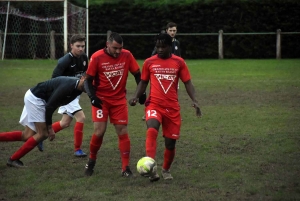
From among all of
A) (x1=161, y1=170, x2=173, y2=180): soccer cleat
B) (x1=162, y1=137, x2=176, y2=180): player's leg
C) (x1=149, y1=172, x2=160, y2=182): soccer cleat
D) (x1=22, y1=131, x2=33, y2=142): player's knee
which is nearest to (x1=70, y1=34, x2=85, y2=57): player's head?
(x1=22, y1=131, x2=33, y2=142): player's knee

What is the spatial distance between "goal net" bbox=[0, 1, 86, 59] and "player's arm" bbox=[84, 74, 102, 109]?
75.3ft

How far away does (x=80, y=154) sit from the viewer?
31.8 ft

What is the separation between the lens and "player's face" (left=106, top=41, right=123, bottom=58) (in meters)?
8.21

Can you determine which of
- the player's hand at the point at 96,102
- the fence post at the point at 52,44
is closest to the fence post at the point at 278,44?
the fence post at the point at 52,44

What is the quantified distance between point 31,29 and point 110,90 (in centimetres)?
2474

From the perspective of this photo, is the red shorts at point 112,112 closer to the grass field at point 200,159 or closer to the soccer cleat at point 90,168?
the soccer cleat at point 90,168

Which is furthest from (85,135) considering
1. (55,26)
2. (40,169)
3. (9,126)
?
(55,26)

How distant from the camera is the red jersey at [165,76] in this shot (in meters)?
8.05

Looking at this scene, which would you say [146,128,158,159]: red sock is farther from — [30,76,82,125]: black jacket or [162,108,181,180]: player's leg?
[30,76,82,125]: black jacket

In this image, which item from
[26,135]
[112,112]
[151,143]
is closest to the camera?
[151,143]

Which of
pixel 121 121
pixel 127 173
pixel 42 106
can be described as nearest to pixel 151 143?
pixel 127 173

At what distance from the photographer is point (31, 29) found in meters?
32.3

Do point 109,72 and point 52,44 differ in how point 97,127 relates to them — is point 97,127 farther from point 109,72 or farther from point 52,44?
point 52,44

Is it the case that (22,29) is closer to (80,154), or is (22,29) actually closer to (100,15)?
(100,15)
